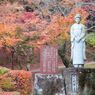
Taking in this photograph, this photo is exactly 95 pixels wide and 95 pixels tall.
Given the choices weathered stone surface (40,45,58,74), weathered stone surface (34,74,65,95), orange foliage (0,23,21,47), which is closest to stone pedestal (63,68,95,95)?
weathered stone surface (34,74,65,95)

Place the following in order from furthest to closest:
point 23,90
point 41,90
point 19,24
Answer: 1. point 19,24
2. point 23,90
3. point 41,90

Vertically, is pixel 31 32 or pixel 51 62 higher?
A: pixel 31 32

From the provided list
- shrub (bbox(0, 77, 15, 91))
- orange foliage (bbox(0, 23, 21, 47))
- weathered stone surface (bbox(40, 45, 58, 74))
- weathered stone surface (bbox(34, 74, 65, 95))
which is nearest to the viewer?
weathered stone surface (bbox(34, 74, 65, 95))

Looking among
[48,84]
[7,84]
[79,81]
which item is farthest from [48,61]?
[7,84]

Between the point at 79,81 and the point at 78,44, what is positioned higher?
the point at 78,44

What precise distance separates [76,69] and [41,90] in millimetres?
1277

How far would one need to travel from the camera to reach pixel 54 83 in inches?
452

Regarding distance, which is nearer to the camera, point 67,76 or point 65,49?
point 67,76

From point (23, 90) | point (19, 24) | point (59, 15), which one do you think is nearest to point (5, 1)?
point (19, 24)

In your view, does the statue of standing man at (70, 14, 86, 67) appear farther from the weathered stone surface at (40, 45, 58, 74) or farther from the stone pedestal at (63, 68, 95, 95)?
the weathered stone surface at (40, 45, 58, 74)

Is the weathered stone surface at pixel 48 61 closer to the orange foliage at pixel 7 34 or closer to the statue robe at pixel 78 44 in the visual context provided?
the statue robe at pixel 78 44

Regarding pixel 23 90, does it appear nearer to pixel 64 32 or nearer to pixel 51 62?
pixel 51 62

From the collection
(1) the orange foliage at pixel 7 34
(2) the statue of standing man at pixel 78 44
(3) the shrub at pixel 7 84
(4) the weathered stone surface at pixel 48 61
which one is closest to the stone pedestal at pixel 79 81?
(4) the weathered stone surface at pixel 48 61

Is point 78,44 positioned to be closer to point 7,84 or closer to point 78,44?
point 78,44
